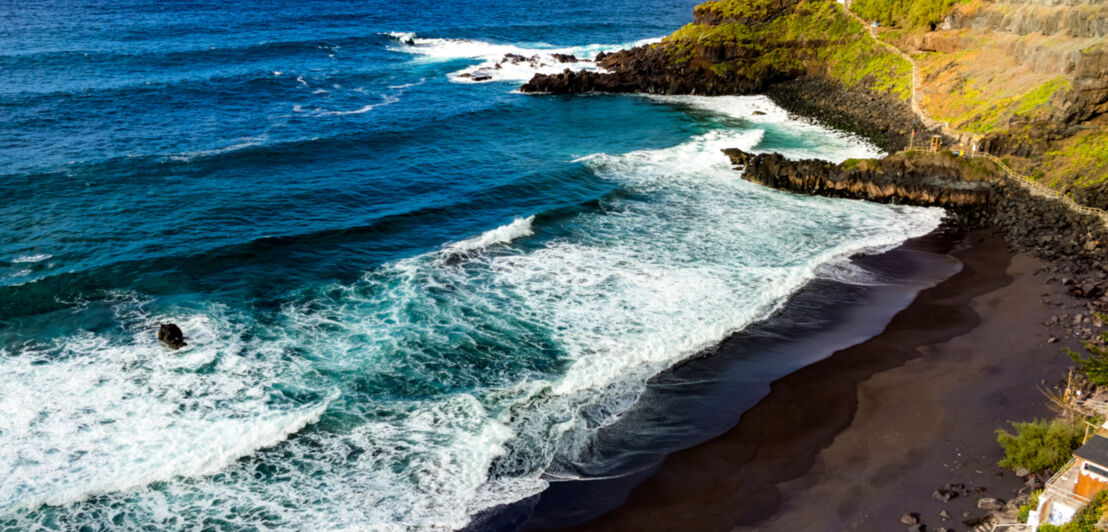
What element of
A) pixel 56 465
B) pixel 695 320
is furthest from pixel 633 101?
pixel 56 465

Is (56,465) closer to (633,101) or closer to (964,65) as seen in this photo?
(633,101)

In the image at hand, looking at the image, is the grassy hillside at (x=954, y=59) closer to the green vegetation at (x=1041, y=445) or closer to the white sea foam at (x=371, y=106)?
the green vegetation at (x=1041, y=445)

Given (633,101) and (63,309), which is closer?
(63,309)

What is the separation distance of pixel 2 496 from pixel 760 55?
75.7 m

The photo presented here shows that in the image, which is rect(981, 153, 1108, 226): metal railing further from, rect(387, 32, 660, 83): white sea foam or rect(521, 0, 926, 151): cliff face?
rect(387, 32, 660, 83): white sea foam

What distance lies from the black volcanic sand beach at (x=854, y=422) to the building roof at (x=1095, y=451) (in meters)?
3.63

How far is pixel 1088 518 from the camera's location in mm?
19016

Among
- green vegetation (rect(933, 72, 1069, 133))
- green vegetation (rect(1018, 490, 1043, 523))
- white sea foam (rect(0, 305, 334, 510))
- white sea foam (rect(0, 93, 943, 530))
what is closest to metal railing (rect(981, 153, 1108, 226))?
green vegetation (rect(933, 72, 1069, 133))

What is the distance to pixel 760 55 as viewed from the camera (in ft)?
265

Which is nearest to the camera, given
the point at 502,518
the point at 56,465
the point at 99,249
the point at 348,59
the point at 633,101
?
the point at 502,518

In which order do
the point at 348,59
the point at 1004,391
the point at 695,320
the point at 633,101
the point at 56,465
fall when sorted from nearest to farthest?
the point at 56,465 < the point at 1004,391 < the point at 695,320 < the point at 633,101 < the point at 348,59

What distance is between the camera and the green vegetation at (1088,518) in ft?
61.8

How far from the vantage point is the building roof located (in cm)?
1948

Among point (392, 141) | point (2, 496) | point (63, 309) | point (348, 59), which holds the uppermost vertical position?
point (348, 59)
